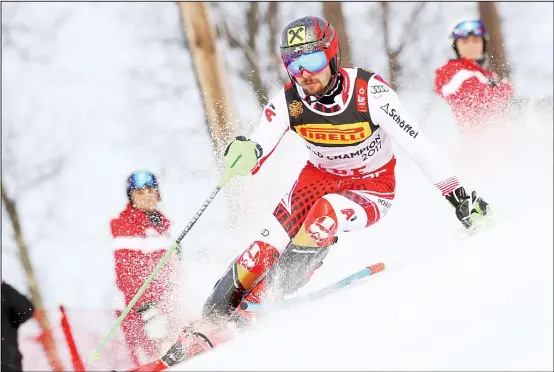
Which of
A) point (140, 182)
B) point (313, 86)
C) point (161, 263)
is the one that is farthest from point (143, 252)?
point (313, 86)

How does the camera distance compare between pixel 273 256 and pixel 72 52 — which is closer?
pixel 273 256

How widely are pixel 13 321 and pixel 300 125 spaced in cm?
248

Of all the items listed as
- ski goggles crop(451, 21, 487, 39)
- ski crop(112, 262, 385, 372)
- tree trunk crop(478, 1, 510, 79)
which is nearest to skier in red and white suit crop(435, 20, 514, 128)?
ski goggles crop(451, 21, 487, 39)

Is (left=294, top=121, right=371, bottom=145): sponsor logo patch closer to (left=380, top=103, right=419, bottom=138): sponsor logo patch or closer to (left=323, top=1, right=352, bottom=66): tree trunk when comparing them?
(left=380, top=103, right=419, bottom=138): sponsor logo patch

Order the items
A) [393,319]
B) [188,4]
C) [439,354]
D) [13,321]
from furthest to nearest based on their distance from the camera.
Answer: [188,4] → [13,321] → [393,319] → [439,354]

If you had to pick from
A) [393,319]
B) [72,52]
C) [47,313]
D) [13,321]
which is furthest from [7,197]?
[393,319]

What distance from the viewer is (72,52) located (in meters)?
12.0

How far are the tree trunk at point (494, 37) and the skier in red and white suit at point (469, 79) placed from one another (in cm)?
419

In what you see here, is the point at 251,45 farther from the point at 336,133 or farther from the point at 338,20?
the point at 336,133

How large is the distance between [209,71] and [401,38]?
14.5 ft

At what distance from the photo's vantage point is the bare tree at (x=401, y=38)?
1153 centimetres

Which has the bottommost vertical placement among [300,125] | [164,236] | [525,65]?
[164,236]

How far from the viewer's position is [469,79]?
5.24m

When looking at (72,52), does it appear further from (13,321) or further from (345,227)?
(345,227)
